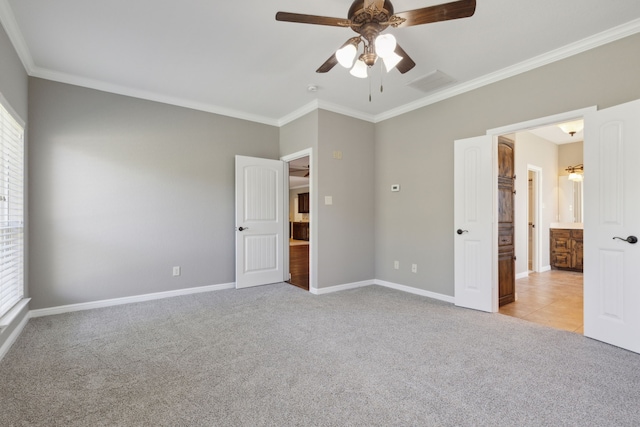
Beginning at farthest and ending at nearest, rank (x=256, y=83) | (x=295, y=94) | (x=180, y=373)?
(x=295, y=94)
(x=256, y=83)
(x=180, y=373)

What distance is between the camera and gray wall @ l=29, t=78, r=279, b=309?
3.33 metres

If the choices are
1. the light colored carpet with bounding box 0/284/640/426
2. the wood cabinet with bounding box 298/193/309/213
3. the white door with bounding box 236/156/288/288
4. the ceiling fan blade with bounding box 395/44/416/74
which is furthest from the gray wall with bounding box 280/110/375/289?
the wood cabinet with bounding box 298/193/309/213

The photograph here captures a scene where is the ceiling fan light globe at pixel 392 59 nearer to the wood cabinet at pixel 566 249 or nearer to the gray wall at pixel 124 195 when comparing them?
the gray wall at pixel 124 195

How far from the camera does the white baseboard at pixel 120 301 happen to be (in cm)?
332

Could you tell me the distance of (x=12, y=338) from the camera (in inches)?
102

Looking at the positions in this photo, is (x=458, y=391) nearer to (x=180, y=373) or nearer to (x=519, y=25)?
(x=180, y=373)

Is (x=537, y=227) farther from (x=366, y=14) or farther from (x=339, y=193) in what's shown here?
(x=366, y=14)

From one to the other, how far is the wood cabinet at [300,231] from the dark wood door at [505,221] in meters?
8.11

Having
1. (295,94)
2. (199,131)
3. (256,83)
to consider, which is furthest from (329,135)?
(199,131)

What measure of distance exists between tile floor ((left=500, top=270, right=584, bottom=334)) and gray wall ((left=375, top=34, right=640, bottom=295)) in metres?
0.87

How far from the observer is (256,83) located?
3.62 m

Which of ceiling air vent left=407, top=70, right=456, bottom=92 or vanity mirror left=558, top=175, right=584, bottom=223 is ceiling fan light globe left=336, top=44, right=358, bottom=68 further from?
vanity mirror left=558, top=175, right=584, bottom=223

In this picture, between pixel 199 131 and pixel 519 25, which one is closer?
pixel 519 25

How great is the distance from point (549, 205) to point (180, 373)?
23.2 feet
